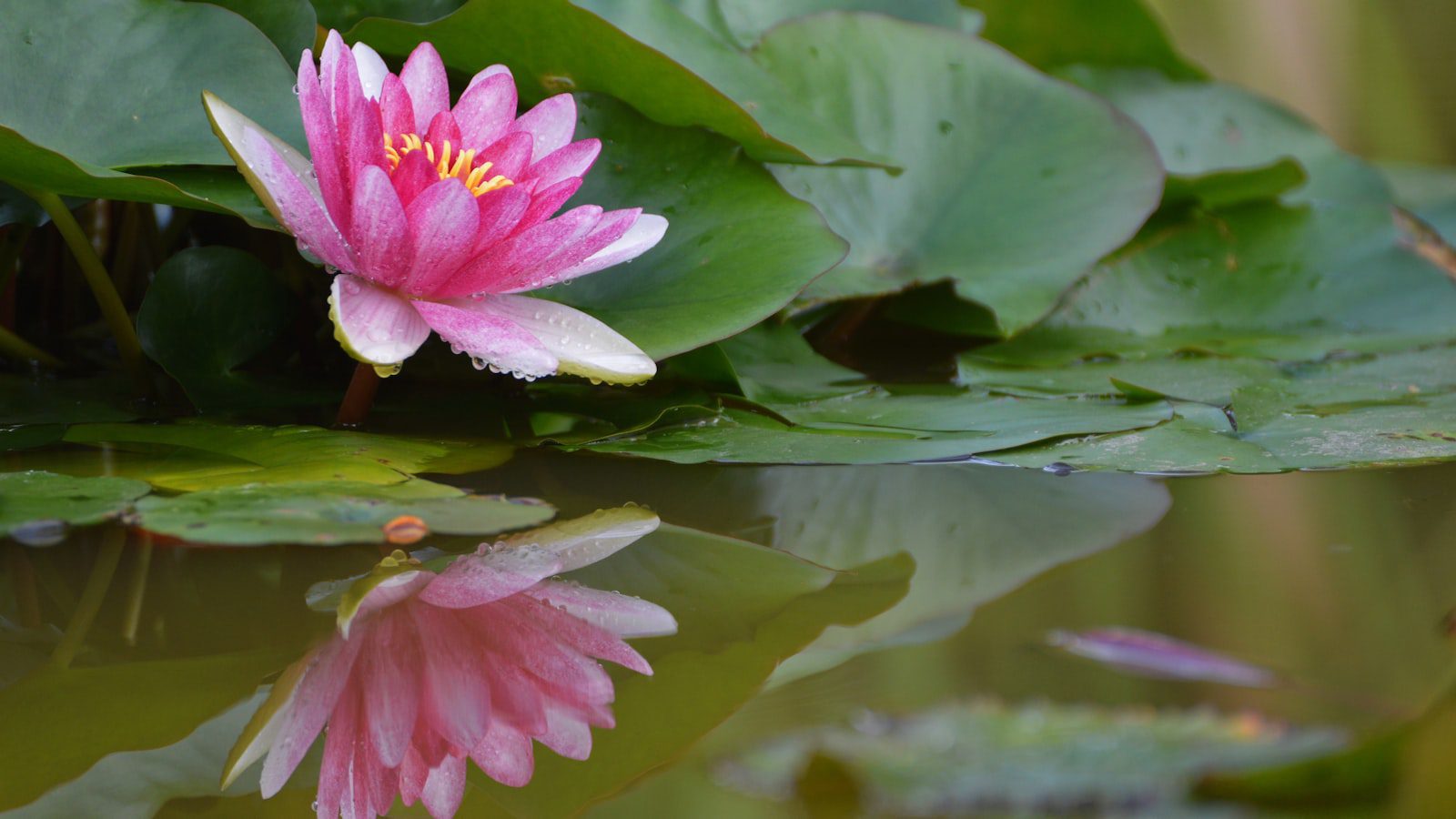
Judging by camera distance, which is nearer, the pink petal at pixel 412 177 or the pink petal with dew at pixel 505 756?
the pink petal with dew at pixel 505 756

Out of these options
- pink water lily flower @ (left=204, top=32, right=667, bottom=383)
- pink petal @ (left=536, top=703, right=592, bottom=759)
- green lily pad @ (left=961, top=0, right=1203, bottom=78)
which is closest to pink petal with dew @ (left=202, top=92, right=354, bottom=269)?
pink water lily flower @ (left=204, top=32, right=667, bottom=383)

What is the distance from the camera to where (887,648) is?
1.41ft

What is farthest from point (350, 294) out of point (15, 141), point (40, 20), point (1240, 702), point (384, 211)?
point (1240, 702)

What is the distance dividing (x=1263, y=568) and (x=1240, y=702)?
17cm

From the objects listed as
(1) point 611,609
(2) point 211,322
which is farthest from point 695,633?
(2) point 211,322

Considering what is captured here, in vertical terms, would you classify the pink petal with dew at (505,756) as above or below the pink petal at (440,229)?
below

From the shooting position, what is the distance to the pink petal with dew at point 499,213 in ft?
1.95

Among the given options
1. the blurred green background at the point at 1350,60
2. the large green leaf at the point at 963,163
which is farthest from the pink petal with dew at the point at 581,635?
the blurred green background at the point at 1350,60

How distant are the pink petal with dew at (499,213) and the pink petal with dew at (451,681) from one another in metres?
0.24

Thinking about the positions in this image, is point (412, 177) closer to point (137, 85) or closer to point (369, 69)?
Answer: point (369, 69)

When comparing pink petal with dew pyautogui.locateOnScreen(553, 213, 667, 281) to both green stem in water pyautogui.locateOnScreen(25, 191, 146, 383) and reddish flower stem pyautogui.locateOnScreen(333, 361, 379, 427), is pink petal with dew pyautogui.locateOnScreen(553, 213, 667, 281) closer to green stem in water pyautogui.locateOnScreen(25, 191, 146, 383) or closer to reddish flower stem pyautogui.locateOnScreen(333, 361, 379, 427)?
reddish flower stem pyautogui.locateOnScreen(333, 361, 379, 427)

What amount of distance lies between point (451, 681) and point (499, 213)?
0.96ft

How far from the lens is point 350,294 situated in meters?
0.60

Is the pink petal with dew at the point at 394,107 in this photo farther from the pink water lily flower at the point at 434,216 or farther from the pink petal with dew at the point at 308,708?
the pink petal with dew at the point at 308,708
